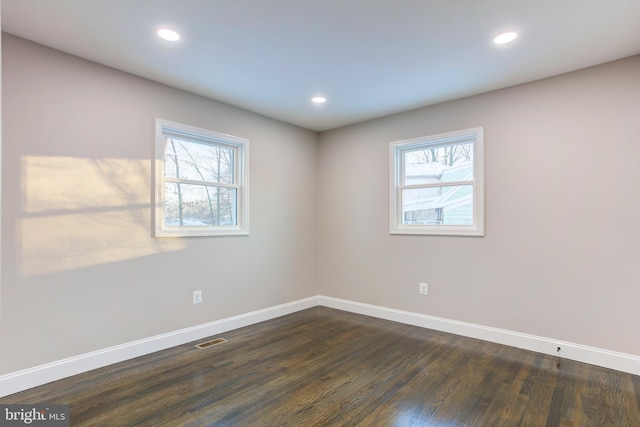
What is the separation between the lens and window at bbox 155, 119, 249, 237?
3303mm

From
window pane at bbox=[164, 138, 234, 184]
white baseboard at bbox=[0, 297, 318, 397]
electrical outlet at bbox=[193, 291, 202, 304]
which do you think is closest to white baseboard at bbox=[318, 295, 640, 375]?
white baseboard at bbox=[0, 297, 318, 397]

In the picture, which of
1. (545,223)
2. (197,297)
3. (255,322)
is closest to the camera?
(545,223)

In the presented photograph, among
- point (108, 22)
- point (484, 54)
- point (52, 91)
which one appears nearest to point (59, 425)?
point (52, 91)

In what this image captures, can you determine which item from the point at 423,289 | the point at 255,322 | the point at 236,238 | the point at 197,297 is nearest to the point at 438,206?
the point at 423,289

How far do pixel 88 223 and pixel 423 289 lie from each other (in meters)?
3.41

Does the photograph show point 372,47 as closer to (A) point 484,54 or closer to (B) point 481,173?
(A) point 484,54

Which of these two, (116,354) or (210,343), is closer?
(116,354)

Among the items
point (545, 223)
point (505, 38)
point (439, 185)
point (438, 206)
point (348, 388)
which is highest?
point (505, 38)

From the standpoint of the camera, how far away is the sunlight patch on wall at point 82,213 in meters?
2.52

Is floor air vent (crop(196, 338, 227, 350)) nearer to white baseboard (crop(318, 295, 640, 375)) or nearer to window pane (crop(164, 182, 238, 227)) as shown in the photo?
window pane (crop(164, 182, 238, 227))

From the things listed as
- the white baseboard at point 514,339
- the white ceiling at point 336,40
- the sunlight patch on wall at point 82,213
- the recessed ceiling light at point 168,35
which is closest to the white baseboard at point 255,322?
the white baseboard at point 514,339

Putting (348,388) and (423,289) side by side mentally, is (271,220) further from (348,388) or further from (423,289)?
(348,388)

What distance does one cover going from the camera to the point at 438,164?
12.9 feet

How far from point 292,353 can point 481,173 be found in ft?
8.60
